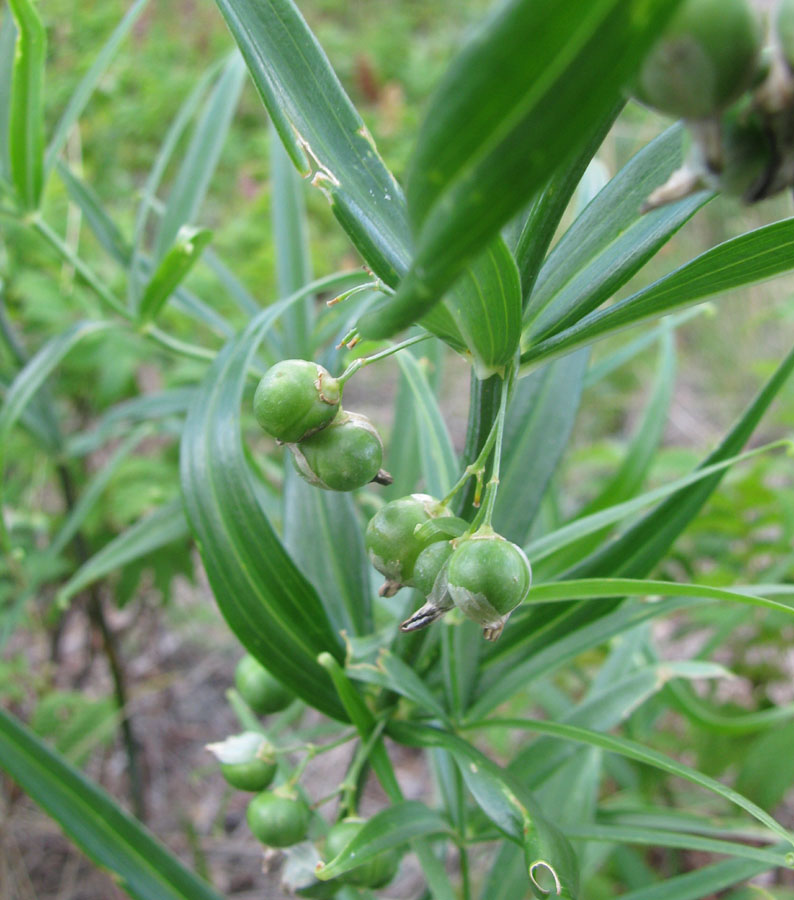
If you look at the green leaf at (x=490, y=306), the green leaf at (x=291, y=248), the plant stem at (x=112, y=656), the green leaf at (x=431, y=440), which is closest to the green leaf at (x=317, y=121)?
the green leaf at (x=490, y=306)

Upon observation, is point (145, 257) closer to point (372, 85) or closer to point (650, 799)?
point (650, 799)

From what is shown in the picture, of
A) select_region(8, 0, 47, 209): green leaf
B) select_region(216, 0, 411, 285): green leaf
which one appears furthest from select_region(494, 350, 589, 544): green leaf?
select_region(8, 0, 47, 209): green leaf

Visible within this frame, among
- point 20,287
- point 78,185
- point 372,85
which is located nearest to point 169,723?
point 20,287

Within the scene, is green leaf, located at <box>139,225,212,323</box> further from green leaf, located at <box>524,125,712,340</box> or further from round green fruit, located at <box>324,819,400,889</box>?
round green fruit, located at <box>324,819,400,889</box>

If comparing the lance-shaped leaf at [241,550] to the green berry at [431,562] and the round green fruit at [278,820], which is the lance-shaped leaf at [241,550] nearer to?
the round green fruit at [278,820]

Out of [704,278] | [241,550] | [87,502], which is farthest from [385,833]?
[87,502]

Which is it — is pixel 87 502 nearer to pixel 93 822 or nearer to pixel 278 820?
pixel 93 822
